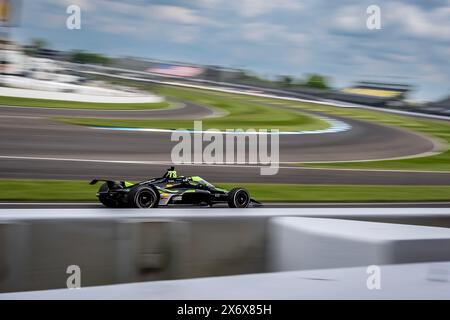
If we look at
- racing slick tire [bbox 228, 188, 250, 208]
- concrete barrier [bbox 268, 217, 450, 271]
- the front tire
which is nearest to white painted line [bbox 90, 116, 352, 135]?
racing slick tire [bbox 228, 188, 250, 208]

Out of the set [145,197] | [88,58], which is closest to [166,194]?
[145,197]

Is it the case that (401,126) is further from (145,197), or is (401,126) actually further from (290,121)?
(145,197)

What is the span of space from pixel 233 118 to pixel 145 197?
10776 millimetres

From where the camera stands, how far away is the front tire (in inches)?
317

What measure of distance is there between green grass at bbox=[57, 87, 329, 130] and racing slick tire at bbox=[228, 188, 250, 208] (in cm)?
749

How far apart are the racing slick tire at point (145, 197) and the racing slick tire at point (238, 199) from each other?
1196mm

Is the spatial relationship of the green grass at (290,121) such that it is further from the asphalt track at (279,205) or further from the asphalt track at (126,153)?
the asphalt track at (279,205)

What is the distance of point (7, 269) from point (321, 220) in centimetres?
215

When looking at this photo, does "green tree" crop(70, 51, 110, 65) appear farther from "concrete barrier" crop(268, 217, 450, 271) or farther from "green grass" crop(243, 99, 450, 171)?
"concrete barrier" crop(268, 217, 450, 271)

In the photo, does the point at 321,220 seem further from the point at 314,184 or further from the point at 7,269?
the point at 314,184

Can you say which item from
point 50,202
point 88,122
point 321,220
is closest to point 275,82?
point 88,122

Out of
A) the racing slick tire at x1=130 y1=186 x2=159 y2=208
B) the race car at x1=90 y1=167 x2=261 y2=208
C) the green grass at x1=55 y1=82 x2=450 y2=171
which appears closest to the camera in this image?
the racing slick tire at x1=130 y1=186 x2=159 y2=208

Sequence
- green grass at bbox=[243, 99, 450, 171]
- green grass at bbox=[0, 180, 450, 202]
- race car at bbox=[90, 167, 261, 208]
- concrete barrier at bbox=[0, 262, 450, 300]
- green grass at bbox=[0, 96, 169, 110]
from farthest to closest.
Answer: green grass at bbox=[243, 99, 450, 171] < green grass at bbox=[0, 96, 169, 110] < green grass at bbox=[0, 180, 450, 202] < race car at bbox=[90, 167, 261, 208] < concrete barrier at bbox=[0, 262, 450, 300]
